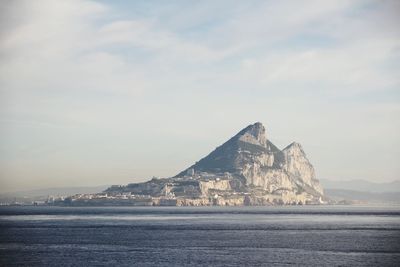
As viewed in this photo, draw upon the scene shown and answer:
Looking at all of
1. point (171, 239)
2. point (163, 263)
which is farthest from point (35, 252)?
point (171, 239)

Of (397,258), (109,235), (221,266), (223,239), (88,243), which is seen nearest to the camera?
(221,266)

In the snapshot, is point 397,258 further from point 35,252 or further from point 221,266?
point 35,252

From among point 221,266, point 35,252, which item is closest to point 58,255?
point 35,252

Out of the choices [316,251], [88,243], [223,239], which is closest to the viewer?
[316,251]

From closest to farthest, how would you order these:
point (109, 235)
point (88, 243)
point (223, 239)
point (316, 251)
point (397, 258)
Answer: point (397, 258)
point (316, 251)
point (88, 243)
point (223, 239)
point (109, 235)

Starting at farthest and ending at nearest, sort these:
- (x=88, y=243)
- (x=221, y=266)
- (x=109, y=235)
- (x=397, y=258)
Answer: (x=109, y=235) < (x=88, y=243) < (x=397, y=258) < (x=221, y=266)

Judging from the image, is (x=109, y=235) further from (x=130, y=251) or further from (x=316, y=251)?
(x=316, y=251)

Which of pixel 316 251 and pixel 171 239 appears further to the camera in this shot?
pixel 171 239

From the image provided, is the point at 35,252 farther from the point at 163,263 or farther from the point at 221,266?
the point at 221,266

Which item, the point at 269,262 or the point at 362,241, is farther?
the point at 362,241
